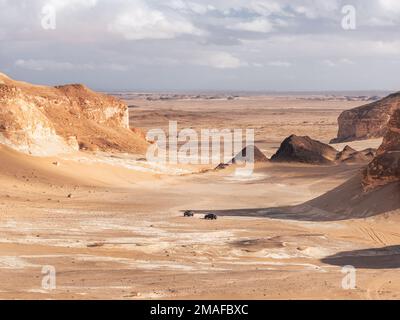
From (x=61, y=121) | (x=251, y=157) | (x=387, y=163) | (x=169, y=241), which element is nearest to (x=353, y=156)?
(x=251, y=157)

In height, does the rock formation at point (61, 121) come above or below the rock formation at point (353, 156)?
above

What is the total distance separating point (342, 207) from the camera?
2600cm

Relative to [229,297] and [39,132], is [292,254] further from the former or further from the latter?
[39,132]

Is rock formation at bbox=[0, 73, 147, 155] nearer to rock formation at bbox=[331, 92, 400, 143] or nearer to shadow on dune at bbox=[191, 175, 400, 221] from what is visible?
shadow on dune at bbox=[191, 175, 400, 221]

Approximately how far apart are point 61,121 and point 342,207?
23.5 m

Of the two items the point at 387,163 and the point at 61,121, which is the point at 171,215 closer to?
the point at 387,163

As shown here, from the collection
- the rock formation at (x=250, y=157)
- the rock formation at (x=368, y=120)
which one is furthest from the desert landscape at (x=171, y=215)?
the rock formation at (x=368, y=120)

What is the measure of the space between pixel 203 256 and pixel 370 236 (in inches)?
236

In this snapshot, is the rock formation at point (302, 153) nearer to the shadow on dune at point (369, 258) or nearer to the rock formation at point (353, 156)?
the rock formation at point (353, 156)

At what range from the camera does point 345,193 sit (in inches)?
1067

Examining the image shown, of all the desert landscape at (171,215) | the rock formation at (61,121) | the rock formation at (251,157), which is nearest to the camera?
the desert landscape at (171,215)

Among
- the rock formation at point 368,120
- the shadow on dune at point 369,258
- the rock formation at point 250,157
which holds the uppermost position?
the rock formation at point 368,120

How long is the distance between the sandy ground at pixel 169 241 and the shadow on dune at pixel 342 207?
0.37 m

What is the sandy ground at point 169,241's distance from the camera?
14.3 meters
